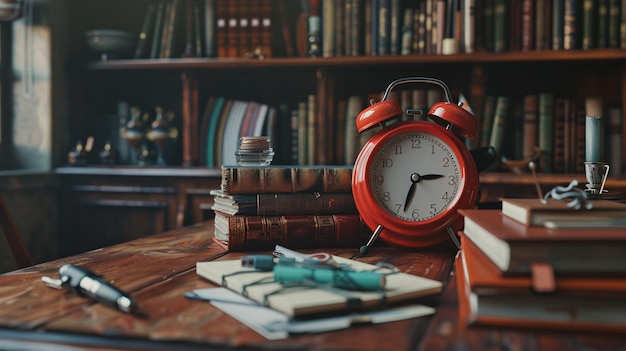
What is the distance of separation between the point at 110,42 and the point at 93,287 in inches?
86.0

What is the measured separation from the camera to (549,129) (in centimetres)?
246

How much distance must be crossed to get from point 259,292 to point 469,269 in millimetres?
246

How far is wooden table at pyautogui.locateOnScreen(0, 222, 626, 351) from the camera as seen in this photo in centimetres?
64

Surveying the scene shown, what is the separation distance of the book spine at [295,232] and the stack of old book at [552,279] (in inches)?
18.5

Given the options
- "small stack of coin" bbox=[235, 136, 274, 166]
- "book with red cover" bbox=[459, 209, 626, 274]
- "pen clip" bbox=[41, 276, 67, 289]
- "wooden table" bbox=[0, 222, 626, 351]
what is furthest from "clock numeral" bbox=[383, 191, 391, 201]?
"pen clip" bbox=[41, 276, 67, 289]

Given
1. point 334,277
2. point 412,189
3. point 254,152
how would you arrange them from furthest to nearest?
point 254,152 → point 412,189 → point 334,277

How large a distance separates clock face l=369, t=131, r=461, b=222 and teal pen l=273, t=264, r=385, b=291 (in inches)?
15.4

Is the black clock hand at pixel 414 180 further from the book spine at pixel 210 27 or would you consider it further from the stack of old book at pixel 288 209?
the book spine at pixel 210 27

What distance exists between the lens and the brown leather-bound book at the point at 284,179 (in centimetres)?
124

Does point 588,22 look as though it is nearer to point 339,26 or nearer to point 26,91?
point 339,26

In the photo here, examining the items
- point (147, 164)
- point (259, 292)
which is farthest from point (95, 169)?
point (259, 292)

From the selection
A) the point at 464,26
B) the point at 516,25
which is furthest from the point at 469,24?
the point at 516,25

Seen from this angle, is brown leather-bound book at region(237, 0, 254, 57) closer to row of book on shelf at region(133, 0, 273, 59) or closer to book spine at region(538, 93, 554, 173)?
row of book on shelf at region(133, 0, 273, 59)

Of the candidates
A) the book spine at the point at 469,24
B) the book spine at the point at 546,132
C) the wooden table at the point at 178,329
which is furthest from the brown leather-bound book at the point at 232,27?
the wooden table at the point at 178,329
